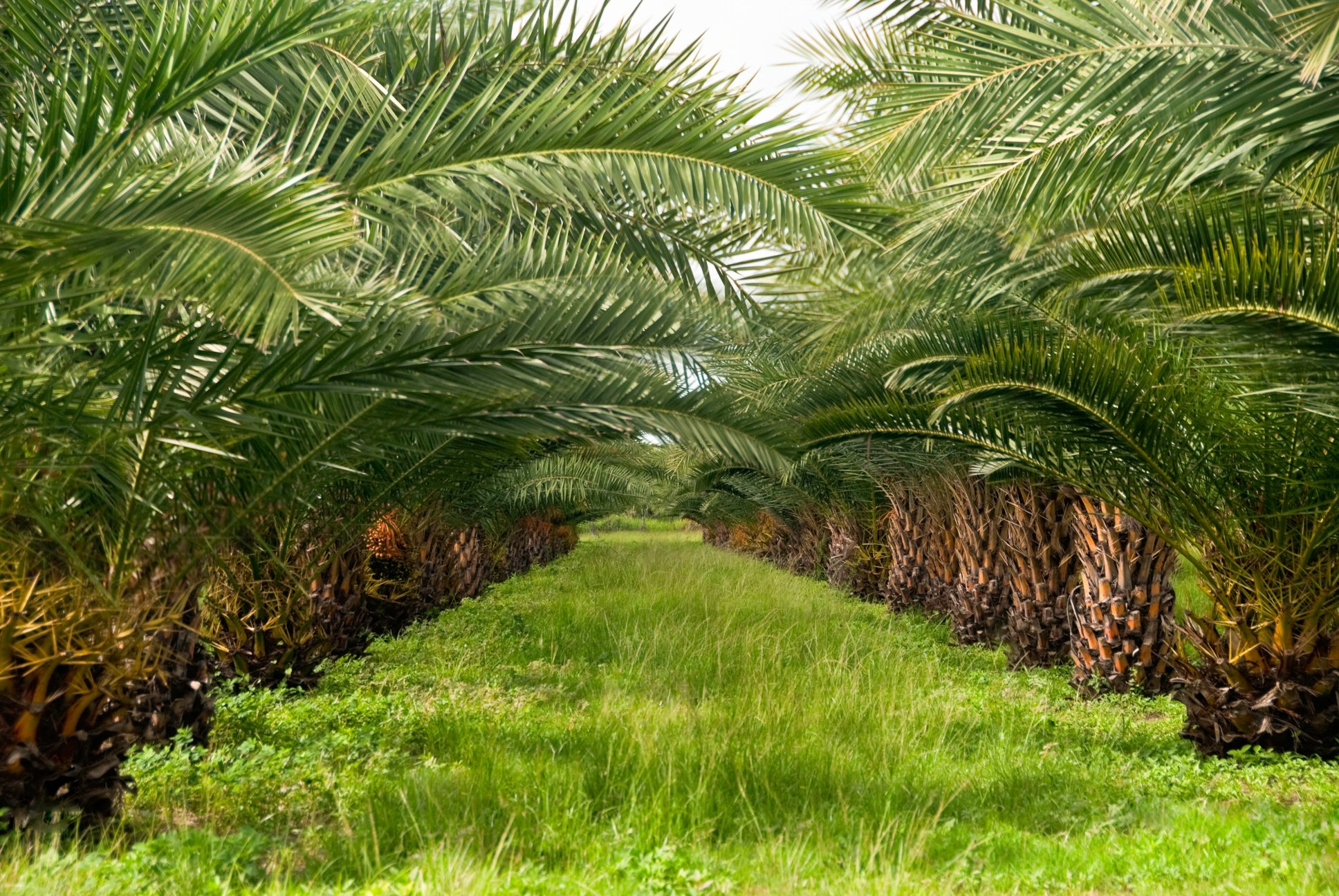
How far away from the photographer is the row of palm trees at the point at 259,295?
9.38 feet

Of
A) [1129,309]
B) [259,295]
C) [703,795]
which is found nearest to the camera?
[259,295]

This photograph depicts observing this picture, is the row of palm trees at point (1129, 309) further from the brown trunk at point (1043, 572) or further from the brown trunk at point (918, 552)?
the brown trunk at point (918, 552)

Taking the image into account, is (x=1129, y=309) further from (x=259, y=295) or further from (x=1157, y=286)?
(x=259, y=295)

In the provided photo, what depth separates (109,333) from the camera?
3564 mm

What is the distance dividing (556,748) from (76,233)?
335 centimetres

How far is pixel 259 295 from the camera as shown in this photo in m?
2.74

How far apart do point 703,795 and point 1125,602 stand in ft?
13.2

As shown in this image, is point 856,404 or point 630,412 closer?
point 630,412

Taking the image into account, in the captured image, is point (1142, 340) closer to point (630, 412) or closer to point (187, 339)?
point (630, 412)

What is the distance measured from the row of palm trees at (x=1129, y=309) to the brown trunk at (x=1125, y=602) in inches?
0.7

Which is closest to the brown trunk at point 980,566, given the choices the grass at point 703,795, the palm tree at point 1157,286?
the grass at point 703,795

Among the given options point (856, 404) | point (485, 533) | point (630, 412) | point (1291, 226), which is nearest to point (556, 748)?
point (630, 412)

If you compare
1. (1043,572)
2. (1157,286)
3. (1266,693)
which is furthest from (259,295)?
(1043,572)

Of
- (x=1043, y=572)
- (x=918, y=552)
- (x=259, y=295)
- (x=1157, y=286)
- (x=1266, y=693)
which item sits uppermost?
(x=1157, y=286)
